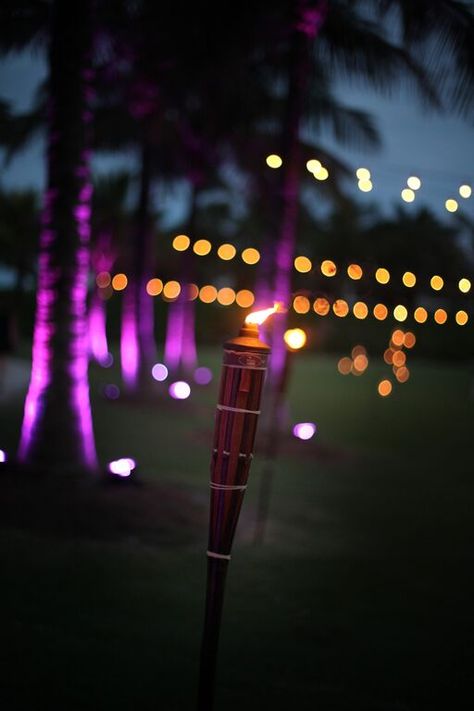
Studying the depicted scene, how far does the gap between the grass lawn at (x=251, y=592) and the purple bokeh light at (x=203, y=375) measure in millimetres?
15102

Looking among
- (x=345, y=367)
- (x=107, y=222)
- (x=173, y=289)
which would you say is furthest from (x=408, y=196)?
(x=345, y=367)

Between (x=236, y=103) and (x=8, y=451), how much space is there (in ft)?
22.0

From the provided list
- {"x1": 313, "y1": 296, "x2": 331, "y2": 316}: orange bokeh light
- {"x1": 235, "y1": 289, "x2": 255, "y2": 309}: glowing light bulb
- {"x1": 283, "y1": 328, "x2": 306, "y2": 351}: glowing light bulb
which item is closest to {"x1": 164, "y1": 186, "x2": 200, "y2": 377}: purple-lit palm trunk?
{"x1": 235, "y1": 289, "x2": 255, "y2": 309}: glowing light bulb

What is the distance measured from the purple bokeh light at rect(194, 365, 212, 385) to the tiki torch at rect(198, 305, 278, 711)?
2294 centimetres

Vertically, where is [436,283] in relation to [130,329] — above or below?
above

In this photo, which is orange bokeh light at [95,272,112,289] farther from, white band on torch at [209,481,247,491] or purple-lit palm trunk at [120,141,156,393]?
white band on torch at [209,481,247,491]

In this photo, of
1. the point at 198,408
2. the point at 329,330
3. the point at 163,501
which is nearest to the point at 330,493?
the point at 163,501

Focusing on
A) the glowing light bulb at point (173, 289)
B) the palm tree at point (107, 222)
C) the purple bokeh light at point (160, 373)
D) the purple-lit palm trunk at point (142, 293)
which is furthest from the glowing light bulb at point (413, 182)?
the palm tree at point (107, 222)

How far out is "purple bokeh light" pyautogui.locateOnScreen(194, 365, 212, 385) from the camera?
27.5 meters

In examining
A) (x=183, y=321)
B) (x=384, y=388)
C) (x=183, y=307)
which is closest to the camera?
(x=183, y=307)

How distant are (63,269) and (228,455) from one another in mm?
5494

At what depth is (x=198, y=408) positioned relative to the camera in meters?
19.0

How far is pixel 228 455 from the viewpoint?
3584 mm

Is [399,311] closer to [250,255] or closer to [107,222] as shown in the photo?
[250,255]
